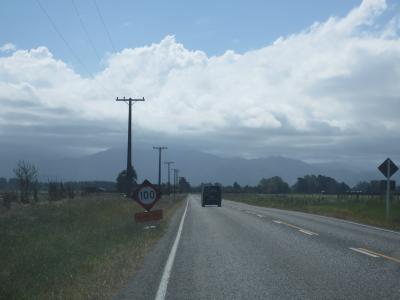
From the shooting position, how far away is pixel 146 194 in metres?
23.9

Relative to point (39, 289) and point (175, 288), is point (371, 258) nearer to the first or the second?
point (175, 288)

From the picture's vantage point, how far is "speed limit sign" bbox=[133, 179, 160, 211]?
23.8 m

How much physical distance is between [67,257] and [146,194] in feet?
29.8

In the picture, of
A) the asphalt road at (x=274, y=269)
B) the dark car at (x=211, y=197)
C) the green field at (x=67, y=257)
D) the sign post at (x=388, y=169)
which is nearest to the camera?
the asphalt road at (x=274, y=269)

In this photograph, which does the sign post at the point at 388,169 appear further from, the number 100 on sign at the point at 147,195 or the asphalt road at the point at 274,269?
the number 100 on sign at the point at 147,195

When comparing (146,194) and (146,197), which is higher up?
(146,194)

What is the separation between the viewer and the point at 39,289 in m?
10.4

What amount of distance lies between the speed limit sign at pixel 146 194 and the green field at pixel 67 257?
1166 millimetres

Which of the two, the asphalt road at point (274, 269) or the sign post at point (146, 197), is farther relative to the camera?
the sign post at point (146, 197)

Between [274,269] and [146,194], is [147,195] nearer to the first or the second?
[146,194]

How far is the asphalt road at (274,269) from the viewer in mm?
9766

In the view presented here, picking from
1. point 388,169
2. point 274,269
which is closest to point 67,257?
point 274,269

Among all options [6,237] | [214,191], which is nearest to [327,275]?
[6,237]

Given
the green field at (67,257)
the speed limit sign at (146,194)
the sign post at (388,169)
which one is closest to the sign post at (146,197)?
the speed limit sign at (146,194)
